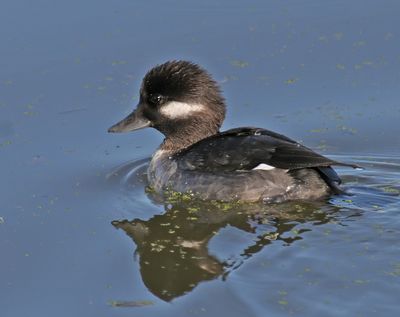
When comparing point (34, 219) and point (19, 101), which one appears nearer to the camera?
point (34, 219)

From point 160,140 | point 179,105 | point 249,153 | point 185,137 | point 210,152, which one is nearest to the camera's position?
point 249,153

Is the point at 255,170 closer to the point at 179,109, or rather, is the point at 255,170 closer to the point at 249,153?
the point at 249,153

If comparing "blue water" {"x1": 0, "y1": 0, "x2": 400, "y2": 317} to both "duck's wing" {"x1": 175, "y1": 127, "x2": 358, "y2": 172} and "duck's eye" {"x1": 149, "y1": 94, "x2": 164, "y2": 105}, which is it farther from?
"duck's eye" {"x1": 149, "y1": 94, "x2": 164, "y2": 105}

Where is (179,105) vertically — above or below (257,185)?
above

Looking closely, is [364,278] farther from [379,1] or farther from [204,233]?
[379,1]

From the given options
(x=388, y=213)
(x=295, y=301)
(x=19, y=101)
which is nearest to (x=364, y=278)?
(x=295, y=301)

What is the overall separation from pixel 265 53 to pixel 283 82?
0.70 meters

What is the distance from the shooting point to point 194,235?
1015cm

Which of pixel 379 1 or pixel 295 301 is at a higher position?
pixel 379 1

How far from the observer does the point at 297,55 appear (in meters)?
A: 13.6

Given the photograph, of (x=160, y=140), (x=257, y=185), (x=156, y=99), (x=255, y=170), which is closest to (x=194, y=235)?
(x=257, y=185)

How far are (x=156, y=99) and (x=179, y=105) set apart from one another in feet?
0.91

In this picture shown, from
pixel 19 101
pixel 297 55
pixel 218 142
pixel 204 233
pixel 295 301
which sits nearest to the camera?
pixel 295 301

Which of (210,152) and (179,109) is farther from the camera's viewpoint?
(179,109)
